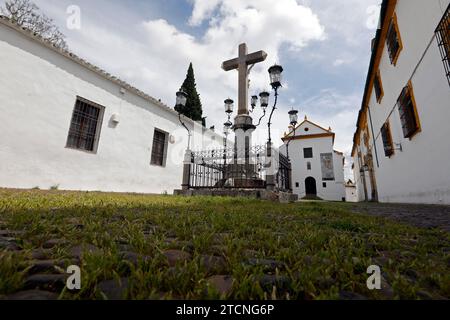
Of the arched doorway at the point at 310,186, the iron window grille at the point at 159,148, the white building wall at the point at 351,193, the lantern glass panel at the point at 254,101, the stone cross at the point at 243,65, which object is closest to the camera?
the stone cross at the point at 243,65

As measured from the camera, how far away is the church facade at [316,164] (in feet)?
84.8

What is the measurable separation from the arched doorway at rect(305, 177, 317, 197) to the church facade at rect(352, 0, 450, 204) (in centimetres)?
1718

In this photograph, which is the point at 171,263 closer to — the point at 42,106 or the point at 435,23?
the point at 435,23

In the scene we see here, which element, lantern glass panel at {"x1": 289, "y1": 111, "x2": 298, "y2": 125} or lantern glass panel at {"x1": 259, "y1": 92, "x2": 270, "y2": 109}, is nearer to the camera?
lantern glass panel at {"x1": 259, "y1": 92, "x2": 270, "y2": 109}

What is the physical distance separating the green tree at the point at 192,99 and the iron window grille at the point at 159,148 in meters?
7.50

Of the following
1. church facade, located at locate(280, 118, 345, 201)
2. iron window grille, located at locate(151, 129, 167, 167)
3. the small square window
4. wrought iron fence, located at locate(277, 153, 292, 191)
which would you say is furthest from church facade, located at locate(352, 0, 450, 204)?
the small square window

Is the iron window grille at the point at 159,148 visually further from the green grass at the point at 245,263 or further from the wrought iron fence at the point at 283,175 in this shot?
the green grass at the point at 245,263

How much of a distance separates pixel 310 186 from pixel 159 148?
828 inches

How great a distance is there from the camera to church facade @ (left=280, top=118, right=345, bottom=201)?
25.9 m

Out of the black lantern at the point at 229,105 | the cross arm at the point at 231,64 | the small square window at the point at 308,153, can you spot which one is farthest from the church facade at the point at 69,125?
the small square window at the point at 308,153

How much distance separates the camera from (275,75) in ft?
25.6

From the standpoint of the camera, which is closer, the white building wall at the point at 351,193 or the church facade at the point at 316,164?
the church facade at the point at 316,164

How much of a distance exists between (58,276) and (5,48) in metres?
9.39

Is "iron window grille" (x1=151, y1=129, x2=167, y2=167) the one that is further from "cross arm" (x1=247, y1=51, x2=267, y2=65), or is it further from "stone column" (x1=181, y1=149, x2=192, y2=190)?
"cross arm" (x1=247, y1=51, x2=267, y2=65)
